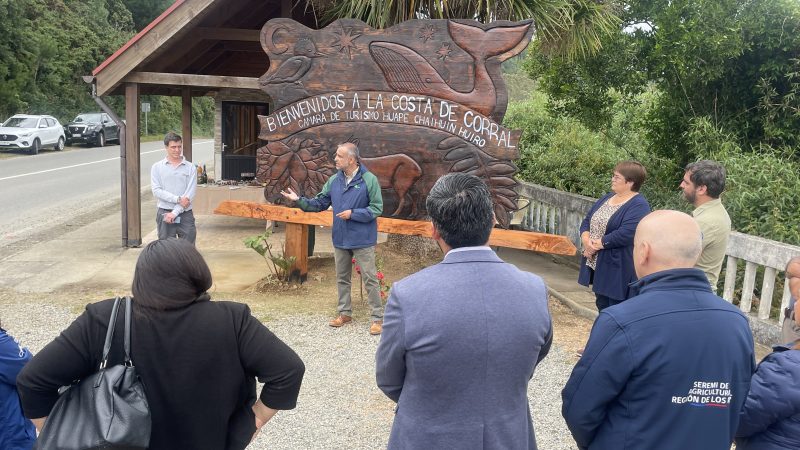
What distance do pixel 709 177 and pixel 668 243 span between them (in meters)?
2.77

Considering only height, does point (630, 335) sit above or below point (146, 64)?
below

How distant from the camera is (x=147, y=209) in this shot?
1488 cm

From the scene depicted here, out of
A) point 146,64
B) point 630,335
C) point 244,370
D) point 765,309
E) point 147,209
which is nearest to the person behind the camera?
point 630,335

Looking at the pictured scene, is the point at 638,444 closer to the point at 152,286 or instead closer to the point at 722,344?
the point at 722,344

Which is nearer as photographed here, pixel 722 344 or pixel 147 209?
pixel 722 344

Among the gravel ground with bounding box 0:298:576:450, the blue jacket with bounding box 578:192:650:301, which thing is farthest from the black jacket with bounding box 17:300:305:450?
the blue jacket with bounding box 578:192:650:301

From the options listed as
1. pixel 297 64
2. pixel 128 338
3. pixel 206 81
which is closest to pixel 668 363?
pixel 128 338

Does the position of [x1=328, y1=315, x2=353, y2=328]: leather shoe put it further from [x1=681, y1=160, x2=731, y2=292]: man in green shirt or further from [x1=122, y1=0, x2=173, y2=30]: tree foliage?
[x1=122, y1=0, x2=173, y2=30]: tree foliage

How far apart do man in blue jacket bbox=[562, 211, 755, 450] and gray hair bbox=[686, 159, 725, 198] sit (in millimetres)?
2699

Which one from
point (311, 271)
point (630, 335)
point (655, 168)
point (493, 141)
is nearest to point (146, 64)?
point (311, 271)

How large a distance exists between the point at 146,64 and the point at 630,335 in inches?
346

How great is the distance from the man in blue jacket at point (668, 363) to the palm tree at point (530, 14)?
19.5 feet

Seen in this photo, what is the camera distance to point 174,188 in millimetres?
7398

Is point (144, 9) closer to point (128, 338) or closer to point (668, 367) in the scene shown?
point (128, 338)
